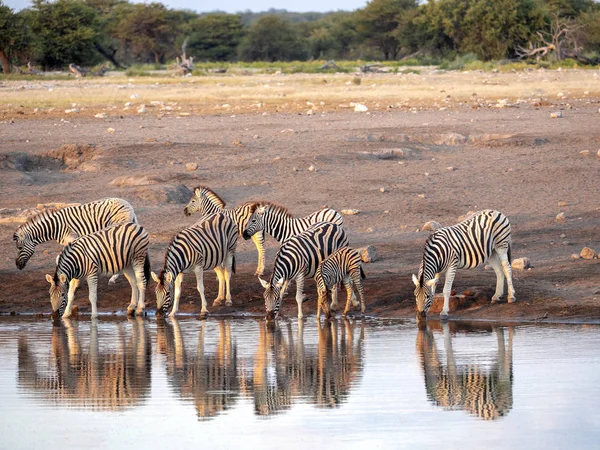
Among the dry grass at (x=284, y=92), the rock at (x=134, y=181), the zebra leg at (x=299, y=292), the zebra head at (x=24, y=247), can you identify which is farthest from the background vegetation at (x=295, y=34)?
the zebra leg at (x=299, y=292)

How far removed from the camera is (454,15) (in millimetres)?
58625

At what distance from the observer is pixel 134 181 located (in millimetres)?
18203

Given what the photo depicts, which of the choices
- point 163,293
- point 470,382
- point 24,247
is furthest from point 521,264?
point 24,247

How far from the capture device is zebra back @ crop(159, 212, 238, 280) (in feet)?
40.0

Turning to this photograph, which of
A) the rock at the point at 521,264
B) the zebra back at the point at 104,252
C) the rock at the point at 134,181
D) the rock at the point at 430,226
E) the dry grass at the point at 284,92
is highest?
the dry grass at the point at 284,92

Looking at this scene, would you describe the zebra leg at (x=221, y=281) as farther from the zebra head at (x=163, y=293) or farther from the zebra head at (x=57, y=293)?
the zebra head at (x=57, y=293)

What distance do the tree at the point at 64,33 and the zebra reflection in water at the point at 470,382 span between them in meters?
43.1

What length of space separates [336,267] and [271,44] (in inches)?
2376

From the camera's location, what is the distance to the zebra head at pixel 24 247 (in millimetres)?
13883

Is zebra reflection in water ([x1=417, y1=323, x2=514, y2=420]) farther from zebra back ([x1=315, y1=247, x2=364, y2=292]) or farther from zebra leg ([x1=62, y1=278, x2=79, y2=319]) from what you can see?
zebra leg ([x1=62, y1=278, x2=79, y2=319])

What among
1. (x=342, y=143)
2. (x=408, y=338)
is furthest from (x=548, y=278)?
(x=342, y=143)

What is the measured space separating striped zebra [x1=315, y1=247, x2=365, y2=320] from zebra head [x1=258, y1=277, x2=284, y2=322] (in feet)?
1.37

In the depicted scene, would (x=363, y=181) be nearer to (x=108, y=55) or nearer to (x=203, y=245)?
(x=203, y=245)

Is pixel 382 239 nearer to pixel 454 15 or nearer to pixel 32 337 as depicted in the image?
pixel 32 337
